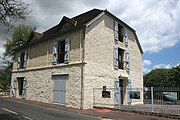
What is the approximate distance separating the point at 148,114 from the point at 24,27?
26073 millimetres

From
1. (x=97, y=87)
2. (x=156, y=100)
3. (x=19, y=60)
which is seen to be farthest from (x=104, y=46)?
(x=19, y=60)

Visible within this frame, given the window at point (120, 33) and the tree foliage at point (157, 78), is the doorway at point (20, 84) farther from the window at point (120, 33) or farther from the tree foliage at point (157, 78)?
the tree foliage at point (157, 78)

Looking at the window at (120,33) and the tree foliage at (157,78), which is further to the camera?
the tree foliage at (157,78)

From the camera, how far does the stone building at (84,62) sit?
1515 cm

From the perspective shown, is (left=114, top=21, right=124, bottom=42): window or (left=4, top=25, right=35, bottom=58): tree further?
(left=4, top=25, right=35, bottom=58): tree

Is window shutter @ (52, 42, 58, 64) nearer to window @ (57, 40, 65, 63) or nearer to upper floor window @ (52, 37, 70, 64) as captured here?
upper floor window @ (52, 37, 70, 64)

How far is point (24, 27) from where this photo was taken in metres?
32.5

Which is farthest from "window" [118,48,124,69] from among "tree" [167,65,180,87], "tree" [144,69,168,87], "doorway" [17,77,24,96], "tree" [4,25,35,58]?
"tree" [144,69,168,87]

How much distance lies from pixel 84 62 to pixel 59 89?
3.42 m

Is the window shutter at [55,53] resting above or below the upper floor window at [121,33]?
below

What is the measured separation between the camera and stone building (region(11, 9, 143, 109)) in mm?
15148

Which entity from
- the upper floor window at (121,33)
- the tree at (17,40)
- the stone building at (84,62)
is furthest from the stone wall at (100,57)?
the tree at (17,40)

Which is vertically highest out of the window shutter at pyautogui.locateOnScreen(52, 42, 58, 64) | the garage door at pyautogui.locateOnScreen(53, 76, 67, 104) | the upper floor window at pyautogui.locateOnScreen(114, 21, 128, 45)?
the upper floor window at pyautogui.locateOnScreen(114, 21, 128, 45)

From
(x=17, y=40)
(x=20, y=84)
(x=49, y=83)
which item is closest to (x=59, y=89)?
(x=49, y=83)
